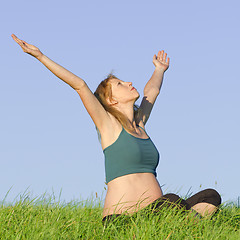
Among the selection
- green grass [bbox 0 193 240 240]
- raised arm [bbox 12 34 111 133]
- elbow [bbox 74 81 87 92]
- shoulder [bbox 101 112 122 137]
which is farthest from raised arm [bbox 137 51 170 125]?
green grass [bbox 0 193 240 240]

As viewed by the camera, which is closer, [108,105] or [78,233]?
[78,233]

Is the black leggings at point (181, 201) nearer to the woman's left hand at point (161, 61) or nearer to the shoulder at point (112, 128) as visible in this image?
the shoulder at point (112, 128)

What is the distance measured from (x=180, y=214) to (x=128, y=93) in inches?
67.9

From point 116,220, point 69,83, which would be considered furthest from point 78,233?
point 69,83

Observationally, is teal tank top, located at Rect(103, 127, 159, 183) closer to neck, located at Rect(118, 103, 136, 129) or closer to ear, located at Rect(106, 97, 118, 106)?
neck, located at Rect(118, 103, 136, 129)

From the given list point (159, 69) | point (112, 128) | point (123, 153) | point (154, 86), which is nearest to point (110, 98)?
point (112, 128)

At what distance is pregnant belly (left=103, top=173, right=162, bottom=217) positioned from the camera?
16.7 ft

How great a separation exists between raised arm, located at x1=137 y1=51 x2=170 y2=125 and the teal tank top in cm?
86

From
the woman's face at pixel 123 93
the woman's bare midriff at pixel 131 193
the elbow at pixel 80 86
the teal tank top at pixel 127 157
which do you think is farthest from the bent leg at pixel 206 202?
the elbow at pixel 80 86

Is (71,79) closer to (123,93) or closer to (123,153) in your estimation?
(123,93)

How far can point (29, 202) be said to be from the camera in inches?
238

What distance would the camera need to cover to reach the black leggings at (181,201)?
5122 millimetres

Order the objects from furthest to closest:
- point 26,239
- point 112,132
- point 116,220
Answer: point 112,132 → point 116,220 → point 26,239

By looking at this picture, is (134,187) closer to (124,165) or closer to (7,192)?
(124,165)
